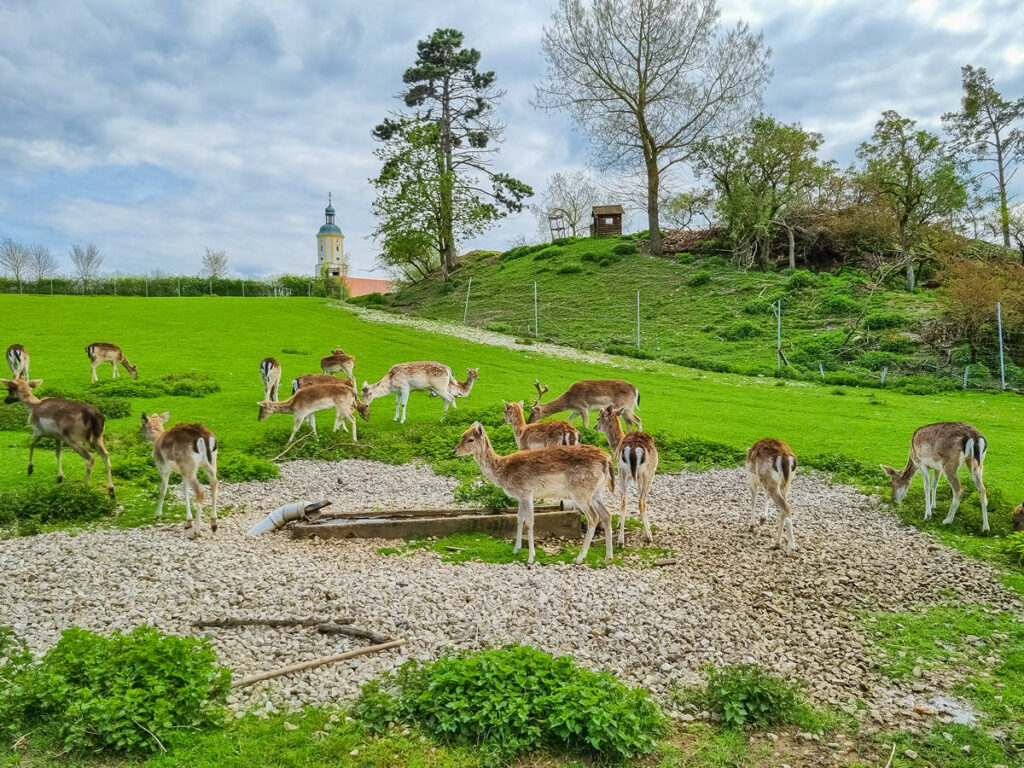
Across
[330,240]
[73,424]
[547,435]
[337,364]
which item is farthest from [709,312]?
[330,240]

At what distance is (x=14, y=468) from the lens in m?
11.8

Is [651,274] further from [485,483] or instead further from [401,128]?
[485,483]

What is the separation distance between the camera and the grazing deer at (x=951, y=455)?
9.63 m

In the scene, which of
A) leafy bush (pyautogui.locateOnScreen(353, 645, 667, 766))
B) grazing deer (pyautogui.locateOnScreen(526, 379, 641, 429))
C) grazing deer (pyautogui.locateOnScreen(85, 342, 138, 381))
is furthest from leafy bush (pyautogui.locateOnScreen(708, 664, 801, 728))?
grazing deer (pyautogui.locateOnScreen(85, 342, 138, 381))

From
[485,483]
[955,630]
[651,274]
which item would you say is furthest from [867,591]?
[651,274]

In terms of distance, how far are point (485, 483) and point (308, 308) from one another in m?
33.7

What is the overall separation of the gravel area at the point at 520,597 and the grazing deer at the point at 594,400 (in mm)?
4911

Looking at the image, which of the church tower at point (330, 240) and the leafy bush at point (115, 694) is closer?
the leafy bush at point (115, 694)

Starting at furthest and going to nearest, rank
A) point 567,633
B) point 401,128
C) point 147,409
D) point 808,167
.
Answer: point 401,128 → point 808,167 → point 147,409 → point 567,633

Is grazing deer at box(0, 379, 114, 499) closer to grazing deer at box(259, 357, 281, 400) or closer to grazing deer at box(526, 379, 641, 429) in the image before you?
grazing deer at box(259, 357, 281, 400)

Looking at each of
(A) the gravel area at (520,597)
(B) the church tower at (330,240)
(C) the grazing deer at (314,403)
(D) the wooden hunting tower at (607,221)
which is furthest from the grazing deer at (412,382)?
(B) the church tower at (330,240)

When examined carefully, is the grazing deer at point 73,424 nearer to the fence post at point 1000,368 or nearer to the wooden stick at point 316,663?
the wooden stick at point 316,663

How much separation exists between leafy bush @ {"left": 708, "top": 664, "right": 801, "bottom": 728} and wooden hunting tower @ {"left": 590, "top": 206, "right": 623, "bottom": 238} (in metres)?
54.3

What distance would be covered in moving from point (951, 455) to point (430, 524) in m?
7.55
